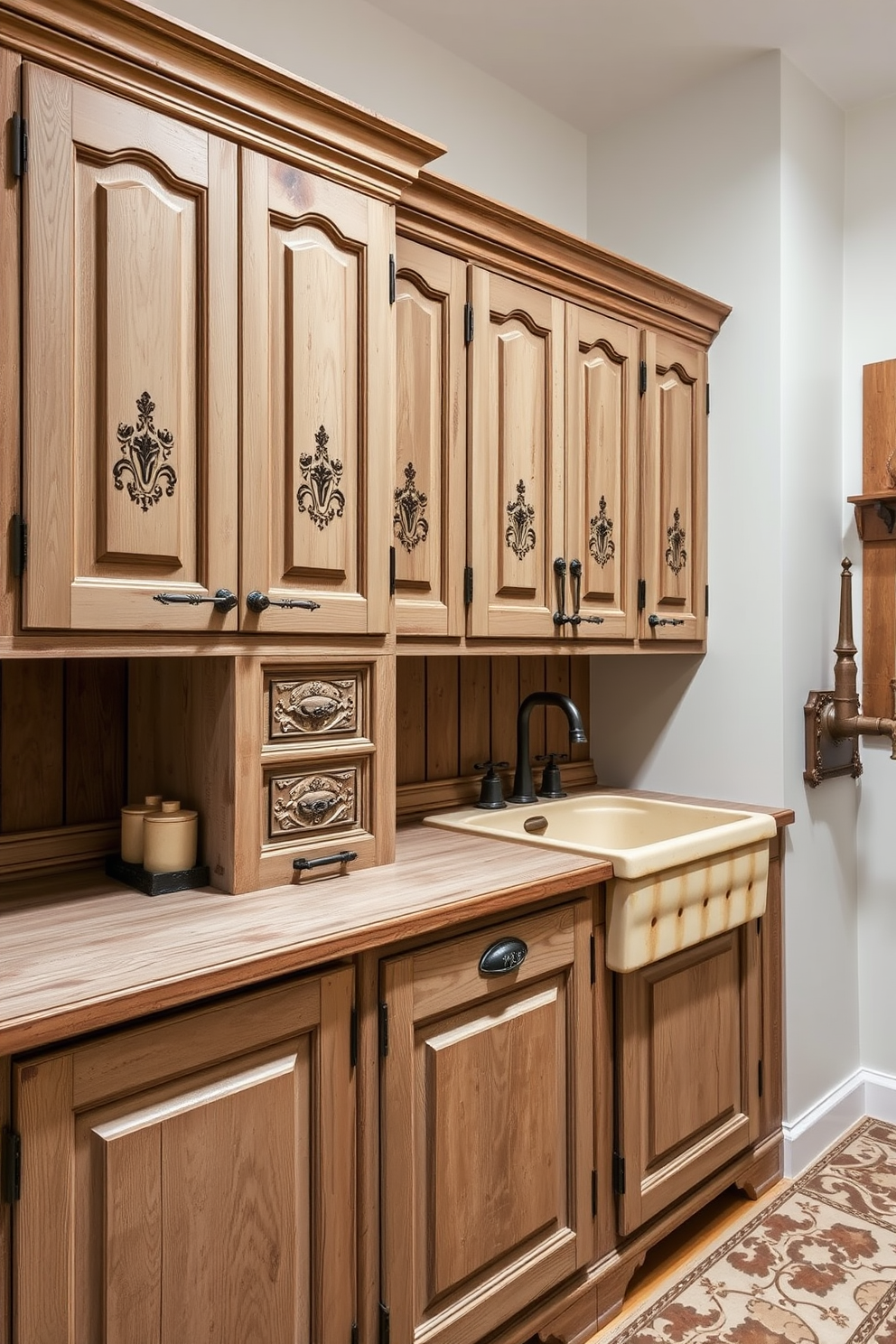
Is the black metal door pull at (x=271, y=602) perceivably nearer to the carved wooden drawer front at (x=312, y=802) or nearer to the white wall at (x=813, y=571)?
the carved wooden drawer front at (x=312, y=802)

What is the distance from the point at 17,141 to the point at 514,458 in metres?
1.10

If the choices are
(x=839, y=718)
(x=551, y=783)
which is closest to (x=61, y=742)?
(x=551, y=783)

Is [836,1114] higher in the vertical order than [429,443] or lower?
lower

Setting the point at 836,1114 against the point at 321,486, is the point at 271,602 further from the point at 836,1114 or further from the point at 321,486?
the point at 836,1114

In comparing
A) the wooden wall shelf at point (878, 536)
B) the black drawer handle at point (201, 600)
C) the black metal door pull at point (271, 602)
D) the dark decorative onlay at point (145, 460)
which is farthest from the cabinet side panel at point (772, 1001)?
the dark decorative onlay at point (145, 460)

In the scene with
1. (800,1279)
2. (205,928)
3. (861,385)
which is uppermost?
(861,385)

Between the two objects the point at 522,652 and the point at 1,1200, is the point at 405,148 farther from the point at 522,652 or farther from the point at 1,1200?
the point at 1,1200

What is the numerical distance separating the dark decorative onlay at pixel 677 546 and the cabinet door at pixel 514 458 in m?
0.44

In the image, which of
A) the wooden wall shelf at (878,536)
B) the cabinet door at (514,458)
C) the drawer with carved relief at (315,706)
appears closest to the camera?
the drawer with carved relief at (315,706)

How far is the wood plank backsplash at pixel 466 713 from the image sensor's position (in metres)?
2.25

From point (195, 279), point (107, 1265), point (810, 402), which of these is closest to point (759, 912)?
point (810, 402)

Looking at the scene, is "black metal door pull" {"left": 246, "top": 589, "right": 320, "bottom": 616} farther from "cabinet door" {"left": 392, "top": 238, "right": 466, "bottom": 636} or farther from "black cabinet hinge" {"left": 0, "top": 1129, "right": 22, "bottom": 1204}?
"black cabinet hinge" {"left": 0, "top": 1129, "right": 22, "bottom": 1204}

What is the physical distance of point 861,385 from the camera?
8.53 ft

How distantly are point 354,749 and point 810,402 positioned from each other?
1.64 m
